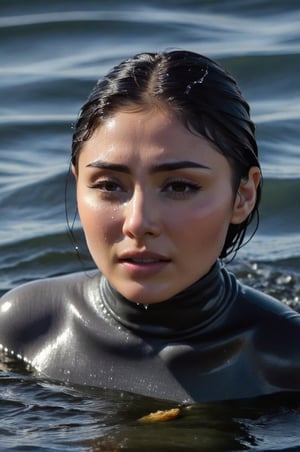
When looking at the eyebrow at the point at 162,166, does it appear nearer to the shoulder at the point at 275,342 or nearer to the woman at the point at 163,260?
the woman at the point at 163,260

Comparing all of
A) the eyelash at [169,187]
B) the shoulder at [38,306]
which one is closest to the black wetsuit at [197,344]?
the shoulder at [38,306]

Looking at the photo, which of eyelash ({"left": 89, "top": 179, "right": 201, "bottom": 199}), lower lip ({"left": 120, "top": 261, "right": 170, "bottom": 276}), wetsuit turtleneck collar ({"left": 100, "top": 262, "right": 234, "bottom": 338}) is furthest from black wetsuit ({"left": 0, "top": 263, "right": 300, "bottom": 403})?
eyelash ({"left": 89, "top": 179, "right": 201, "bottom": 199})

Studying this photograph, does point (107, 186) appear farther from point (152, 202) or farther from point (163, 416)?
point (163, 416)

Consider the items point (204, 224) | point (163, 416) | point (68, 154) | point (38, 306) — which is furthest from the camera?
point (68, 154)

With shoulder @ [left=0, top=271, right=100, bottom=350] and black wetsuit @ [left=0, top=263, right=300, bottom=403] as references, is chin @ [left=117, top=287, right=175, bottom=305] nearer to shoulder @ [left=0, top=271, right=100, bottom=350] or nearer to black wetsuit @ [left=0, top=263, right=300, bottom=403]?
black wetsuit @ [left=0, top=263, right=300, bottom=403]

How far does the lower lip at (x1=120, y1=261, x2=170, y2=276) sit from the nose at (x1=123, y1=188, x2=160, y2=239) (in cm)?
9

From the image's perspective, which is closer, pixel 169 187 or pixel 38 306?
pixel 169 187

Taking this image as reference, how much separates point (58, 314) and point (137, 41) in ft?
17.9

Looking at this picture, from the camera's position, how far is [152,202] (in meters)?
3.70

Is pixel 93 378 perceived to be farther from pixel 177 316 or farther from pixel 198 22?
pixel 198 22

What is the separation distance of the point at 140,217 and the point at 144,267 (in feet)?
0.47

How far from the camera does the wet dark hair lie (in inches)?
148

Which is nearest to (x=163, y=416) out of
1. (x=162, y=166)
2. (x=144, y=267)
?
(x=144, y=267)

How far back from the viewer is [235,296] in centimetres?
409
